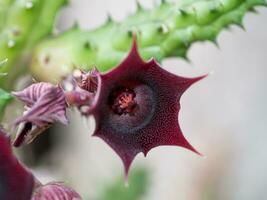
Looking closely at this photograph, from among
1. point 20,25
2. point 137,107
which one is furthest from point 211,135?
point 137,107

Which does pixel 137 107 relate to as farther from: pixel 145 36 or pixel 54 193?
pixel 145 36

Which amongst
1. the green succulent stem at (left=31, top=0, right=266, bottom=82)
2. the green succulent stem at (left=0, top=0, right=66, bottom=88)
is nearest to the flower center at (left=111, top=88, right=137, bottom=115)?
the green succulent stem at (left=31, top=0, right=266, bottom=82)

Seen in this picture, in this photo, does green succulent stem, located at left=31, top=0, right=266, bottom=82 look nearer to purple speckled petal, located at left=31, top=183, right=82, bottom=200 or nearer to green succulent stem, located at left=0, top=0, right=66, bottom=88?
green succulent stem, located at left=0, top=0, right=66, bottom=88

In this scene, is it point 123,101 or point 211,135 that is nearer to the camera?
point 123,101

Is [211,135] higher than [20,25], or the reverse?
[20,25]

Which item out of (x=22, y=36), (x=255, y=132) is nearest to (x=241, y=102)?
(x=255, y=132)

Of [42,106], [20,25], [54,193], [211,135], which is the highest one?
[42,106]

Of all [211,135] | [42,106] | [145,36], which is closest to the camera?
[42,106]
